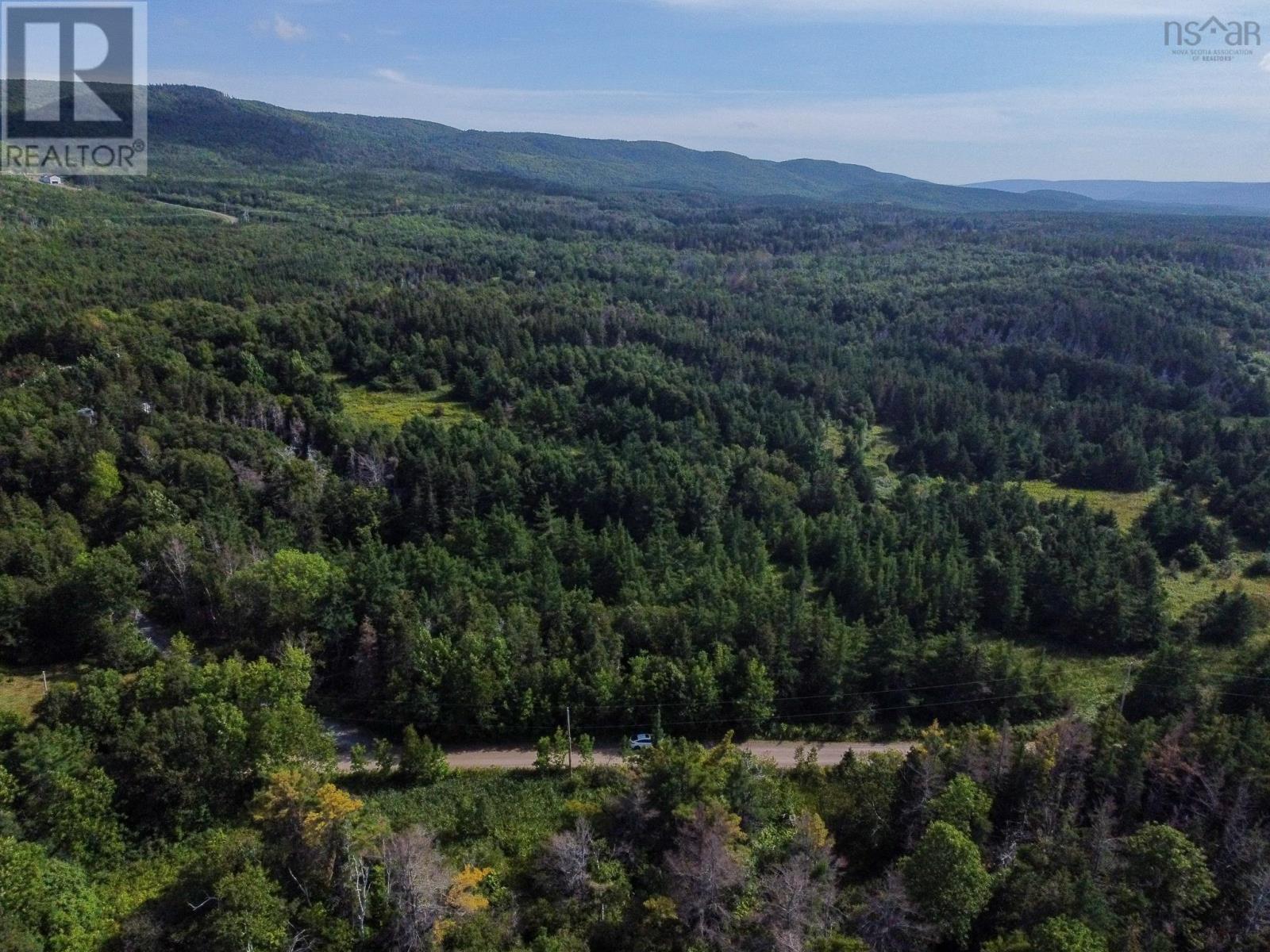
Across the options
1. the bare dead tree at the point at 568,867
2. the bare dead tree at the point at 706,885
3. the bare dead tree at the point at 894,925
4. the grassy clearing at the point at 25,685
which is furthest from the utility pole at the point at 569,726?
the grassy clearing at the point at 25,685

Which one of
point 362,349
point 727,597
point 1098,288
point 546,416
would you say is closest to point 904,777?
point 727,597

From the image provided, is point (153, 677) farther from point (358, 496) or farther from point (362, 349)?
point (362, 349)

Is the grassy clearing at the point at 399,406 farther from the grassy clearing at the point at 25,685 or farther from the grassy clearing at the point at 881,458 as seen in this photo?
the grassy clearing at the point at 881,458

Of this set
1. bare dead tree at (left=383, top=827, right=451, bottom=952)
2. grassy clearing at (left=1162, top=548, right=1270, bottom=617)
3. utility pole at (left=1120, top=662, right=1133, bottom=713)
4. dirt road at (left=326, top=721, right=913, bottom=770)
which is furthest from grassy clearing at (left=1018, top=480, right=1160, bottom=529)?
bare dead tree at (left=383, top=827, right=451, bottom=952)

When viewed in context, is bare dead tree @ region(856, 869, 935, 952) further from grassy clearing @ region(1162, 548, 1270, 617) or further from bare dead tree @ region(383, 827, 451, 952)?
grassy clearing @ region(1162, 548, 1270, 617)

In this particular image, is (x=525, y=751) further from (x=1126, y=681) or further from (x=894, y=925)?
(x=1126, y=681)
